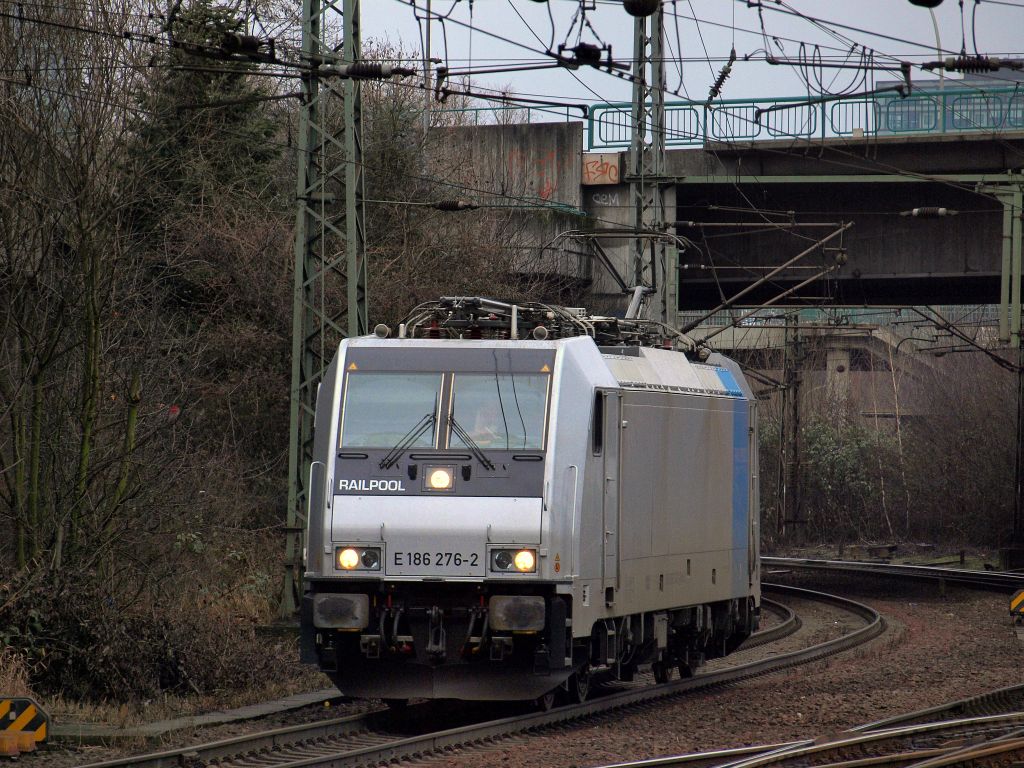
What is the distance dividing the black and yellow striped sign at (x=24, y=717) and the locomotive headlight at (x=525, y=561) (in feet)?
11.8

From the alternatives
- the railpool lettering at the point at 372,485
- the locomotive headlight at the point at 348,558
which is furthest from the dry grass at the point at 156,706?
the railpool lettering at the point at 372,485

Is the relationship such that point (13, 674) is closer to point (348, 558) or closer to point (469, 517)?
point (348, 558)

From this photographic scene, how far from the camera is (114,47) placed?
15.1 metres

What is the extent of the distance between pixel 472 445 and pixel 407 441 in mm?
531

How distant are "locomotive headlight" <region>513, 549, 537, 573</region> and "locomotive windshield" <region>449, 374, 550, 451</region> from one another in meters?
0.84

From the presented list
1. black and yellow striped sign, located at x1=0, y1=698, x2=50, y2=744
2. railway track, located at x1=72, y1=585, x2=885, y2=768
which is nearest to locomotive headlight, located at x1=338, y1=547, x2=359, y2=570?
railway track, located at x1=72, y1=585, x2=885, y2=768

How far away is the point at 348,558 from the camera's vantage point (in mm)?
12039

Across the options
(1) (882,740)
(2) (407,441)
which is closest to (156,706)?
(2) (407,441)

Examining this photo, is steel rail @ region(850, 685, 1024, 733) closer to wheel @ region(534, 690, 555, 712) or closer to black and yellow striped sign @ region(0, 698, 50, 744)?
wheel @ region(534, 690, 555, 712)

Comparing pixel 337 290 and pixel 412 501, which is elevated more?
pixel 337 290

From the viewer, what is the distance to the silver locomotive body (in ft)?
38.9

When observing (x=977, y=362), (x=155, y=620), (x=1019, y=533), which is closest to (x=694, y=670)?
(x=155, y=620)

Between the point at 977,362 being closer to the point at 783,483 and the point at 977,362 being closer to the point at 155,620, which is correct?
the point at 783,483

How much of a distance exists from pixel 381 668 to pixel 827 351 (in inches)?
2195
